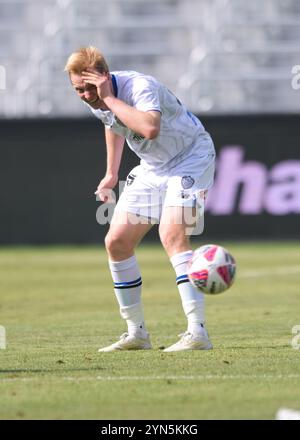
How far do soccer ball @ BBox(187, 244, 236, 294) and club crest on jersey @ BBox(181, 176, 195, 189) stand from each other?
0.52 meters

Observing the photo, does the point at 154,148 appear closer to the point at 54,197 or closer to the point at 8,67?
the point at 54,197

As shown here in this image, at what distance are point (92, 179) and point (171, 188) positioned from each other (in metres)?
15.9

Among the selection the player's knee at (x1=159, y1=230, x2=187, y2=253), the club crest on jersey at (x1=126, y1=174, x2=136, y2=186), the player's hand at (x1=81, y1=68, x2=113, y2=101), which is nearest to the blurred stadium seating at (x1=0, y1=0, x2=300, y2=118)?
the club crest on jersey at (x1=126, y1=174, x2=136, y2=186)

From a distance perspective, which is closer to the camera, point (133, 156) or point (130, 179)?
point (130, 179)

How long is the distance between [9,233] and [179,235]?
53.9 ft

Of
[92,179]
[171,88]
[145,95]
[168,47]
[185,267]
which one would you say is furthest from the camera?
[168,47]

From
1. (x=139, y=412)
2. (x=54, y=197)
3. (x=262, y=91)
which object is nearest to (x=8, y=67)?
(x=54, y=197)

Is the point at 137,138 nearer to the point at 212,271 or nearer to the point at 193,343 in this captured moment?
the point at 212,271

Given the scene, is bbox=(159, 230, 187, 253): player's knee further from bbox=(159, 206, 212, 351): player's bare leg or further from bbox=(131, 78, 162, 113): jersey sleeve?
bbox=(131, 78, 162, 113): jersey sleeve

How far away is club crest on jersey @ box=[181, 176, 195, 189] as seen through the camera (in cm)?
805

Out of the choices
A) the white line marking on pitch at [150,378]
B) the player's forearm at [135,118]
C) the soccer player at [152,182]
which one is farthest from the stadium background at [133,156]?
the white line marking on pitch at [150,378]

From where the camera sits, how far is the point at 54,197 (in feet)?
78.3

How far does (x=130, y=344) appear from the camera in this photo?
8344 millimetres

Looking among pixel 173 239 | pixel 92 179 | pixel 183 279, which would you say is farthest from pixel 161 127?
pixel 92 179
